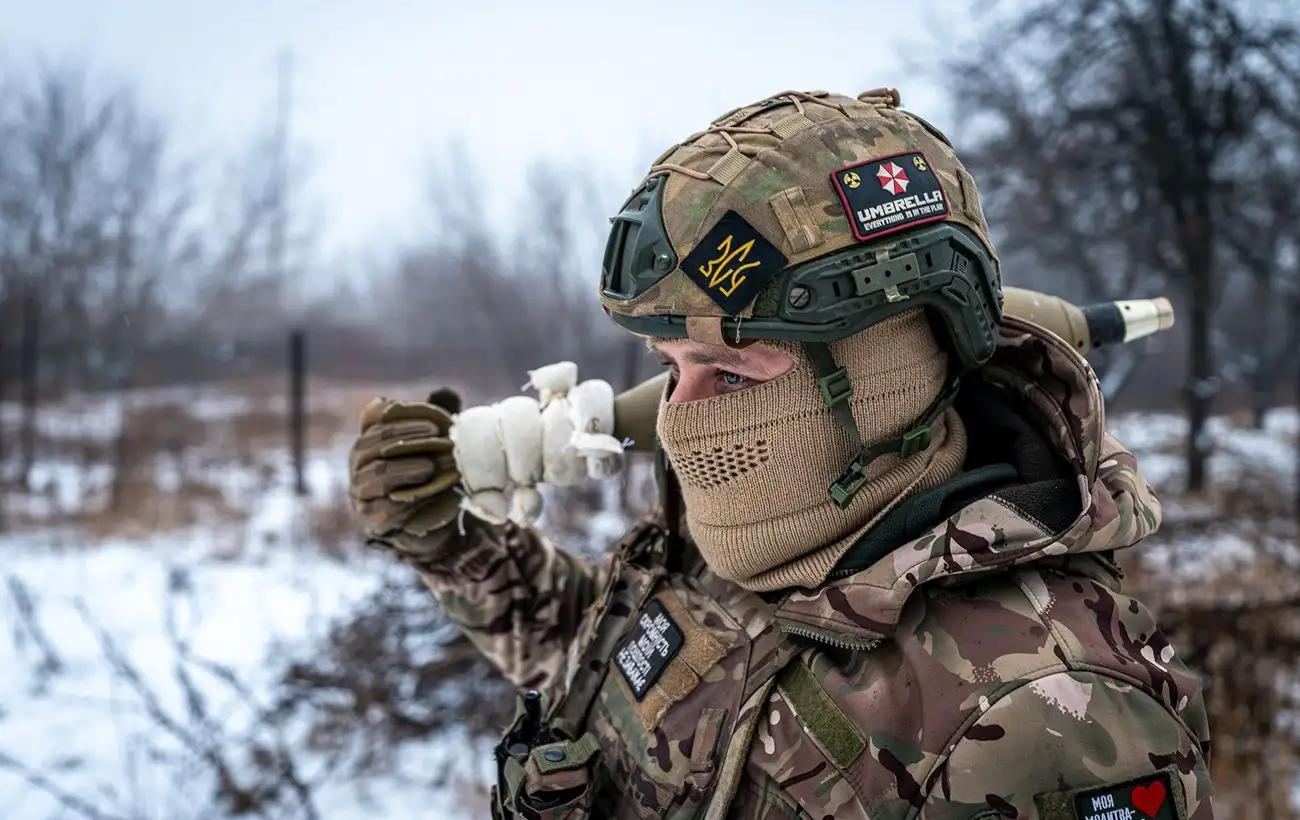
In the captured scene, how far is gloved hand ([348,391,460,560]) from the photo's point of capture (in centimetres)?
204

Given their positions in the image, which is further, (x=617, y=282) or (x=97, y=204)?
(x=97, y=204)

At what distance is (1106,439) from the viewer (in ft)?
5.35

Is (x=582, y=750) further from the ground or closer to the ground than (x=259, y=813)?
further from the ground

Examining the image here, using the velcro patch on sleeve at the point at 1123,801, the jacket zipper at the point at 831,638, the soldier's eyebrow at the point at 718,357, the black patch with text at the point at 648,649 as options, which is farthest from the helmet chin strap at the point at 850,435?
the velcro patch on sleeve at the point at 1123,801

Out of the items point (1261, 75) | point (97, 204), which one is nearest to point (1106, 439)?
point (1261, 75)

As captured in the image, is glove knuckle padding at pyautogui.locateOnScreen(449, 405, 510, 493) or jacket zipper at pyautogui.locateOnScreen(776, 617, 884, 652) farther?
glove knuckle padding at pyautogui.locateOnScreen(449, 405, 510, 493)

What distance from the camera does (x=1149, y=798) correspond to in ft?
3.87

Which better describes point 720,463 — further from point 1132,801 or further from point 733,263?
point 1132,801

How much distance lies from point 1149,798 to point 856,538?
53cm

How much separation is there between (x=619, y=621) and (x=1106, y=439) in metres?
0.98

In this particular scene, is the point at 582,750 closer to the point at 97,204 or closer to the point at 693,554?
the point at 693,554

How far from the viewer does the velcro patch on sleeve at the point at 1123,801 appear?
1.16 m

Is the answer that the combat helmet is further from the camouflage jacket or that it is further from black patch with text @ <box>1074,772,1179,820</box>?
black patch with text @ <box>1074,772,1179,820</box>

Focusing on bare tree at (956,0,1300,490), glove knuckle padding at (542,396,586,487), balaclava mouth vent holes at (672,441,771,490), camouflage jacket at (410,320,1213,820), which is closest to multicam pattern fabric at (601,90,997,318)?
balaclava mouth vent holes at (672,441,771,490)
